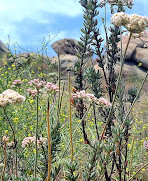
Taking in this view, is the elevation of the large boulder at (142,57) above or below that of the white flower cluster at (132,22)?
above

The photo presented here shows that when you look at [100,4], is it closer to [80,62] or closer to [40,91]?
[80,62]

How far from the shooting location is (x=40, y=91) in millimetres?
1165

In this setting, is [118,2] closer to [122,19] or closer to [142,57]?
[122,19]

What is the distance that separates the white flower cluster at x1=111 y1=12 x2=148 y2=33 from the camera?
1.30 meters

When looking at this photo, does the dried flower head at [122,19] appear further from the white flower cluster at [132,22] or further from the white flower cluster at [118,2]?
the white flower cluster at [118,2]

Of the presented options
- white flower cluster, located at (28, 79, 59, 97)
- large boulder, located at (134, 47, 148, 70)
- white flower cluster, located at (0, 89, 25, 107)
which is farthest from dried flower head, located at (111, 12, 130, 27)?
large boulder, located at (134, 47, 148, 70)

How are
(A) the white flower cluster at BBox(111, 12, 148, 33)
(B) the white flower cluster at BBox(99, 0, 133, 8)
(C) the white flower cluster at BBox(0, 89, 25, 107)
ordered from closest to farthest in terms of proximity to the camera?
(C) the white flower cluster at BBox(0, 89, 25, 107), (A) the white flower cluster at BBox(111, 12, 148, 33), (B) the white flower cluster at BBox(99, 0, 133, 8)

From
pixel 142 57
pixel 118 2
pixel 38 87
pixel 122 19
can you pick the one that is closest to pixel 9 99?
pixel 38 87

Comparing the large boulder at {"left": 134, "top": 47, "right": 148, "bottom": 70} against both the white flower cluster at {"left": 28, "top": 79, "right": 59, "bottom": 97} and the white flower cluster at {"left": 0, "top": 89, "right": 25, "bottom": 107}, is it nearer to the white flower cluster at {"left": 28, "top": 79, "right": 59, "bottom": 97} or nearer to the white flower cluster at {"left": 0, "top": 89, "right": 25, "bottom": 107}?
the white flower cluster at {"left": 28, "top": 79, "right": 59, "bottom": 97}

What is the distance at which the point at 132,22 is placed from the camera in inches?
51.5

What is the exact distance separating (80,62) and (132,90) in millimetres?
652

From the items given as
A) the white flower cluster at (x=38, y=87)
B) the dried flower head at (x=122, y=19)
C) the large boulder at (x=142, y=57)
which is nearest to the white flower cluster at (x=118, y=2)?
the dried flower head at (x=122, y=19)

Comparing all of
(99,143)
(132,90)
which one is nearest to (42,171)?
(99,143)

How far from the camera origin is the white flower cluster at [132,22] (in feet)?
4.26
